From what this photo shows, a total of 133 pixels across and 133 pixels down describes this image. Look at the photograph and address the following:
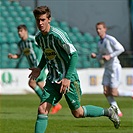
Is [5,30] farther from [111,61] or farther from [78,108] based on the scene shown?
[78,108]

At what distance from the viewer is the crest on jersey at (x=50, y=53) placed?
8.22 meters

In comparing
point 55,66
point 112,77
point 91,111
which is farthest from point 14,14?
point 55,66

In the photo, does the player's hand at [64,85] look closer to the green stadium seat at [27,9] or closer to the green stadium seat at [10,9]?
the green stadium seat at [27,9]

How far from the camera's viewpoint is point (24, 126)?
10750mm

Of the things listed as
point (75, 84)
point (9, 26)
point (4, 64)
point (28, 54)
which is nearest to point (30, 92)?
point (4, 64)

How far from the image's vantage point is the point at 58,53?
8219 mm

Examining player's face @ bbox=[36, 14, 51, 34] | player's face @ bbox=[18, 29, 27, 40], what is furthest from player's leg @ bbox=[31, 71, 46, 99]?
player's face @ bbox=[36, 14, 51, 34]

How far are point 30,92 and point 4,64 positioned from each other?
7.86 ft

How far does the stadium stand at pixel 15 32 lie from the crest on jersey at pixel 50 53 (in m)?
17.7

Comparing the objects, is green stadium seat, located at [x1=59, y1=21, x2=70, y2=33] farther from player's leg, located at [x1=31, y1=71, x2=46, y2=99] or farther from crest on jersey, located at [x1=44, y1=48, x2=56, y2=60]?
crest on jersey, located at [x1=44, y1=48, x2=56, y2=60]

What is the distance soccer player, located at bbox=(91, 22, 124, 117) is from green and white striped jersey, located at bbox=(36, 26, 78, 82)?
514 cm

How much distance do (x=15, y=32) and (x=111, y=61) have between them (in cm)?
1724

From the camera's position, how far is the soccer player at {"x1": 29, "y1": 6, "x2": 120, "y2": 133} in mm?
7930

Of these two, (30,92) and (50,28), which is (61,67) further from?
(30,92)
